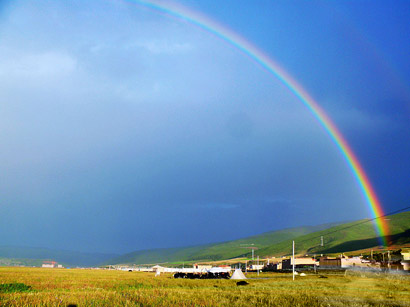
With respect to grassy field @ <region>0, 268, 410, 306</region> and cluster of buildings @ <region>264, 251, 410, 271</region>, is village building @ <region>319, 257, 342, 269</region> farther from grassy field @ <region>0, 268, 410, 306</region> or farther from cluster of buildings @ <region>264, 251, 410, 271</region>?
grassy field @ <region>0, 268, 410, 306</region>

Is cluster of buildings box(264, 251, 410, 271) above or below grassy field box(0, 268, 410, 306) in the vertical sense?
below

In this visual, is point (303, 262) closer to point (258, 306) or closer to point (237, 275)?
point (237, 275)

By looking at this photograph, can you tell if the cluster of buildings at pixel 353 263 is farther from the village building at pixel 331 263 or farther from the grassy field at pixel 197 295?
the grassy field at pixel 197 295

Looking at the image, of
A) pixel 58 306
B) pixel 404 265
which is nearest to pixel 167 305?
pixel 58 306

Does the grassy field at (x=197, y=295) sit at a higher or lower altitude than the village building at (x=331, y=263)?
higher

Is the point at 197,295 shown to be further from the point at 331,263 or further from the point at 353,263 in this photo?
the point at 331,263

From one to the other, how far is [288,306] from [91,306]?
10.6 meters

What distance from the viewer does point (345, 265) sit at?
422 ft

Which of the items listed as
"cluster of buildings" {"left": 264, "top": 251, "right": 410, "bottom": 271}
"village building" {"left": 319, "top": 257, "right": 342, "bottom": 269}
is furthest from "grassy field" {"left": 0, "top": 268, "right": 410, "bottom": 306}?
"village building" {"left": 319, "top": 257, "right": 342, "bottom": 269}

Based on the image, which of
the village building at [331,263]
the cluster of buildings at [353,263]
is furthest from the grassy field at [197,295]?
the village building at [331,263]

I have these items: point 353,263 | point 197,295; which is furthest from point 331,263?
point 197,295

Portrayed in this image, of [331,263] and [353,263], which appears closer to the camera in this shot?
[353,263]

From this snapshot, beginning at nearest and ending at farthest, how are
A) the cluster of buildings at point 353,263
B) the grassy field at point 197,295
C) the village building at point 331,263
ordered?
1. the grassy field at point 197,295
2. the cluster of buildings at point 353,263
3. the village building at point 331,263

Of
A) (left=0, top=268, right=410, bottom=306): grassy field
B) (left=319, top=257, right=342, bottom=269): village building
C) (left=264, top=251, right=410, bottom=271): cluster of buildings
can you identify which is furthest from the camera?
(left=319, top=257, right=342, bottom=269): village building
